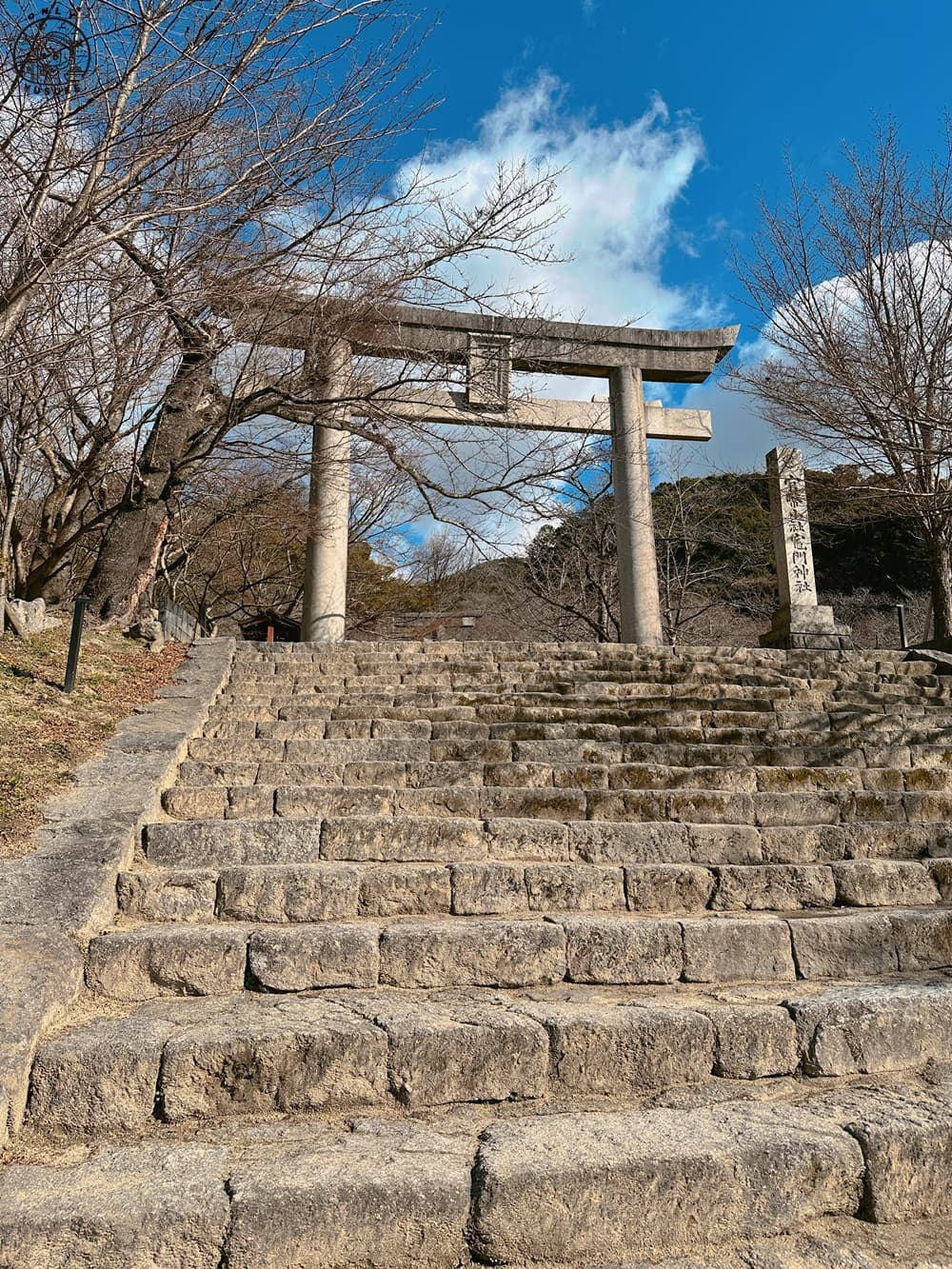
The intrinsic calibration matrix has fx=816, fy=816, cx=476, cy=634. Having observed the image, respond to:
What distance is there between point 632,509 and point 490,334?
381cm

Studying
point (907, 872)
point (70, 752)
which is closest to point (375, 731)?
point (70, 752)

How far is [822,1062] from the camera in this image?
266 centimetres

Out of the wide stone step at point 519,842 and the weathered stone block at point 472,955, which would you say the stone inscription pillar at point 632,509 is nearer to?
the wide stone step at point 519,842

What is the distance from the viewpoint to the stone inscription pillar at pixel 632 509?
1312 cm

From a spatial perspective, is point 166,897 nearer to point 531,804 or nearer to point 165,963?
point 165,963

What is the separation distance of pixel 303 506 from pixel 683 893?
11579 millimetres

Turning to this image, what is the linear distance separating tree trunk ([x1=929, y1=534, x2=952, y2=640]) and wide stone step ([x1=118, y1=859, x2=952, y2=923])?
444 inches

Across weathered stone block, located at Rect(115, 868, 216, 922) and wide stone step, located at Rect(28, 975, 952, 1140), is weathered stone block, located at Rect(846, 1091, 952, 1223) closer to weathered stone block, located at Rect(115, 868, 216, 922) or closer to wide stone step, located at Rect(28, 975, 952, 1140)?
wide stone step, located at Rect(28, 975, 952, 1140)

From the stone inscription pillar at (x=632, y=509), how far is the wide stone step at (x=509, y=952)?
991 centimetres

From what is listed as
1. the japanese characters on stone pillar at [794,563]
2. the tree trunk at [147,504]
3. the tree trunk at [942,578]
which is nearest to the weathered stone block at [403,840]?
the tree trunk at [147,504]

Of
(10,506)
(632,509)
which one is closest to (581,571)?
(632,509)

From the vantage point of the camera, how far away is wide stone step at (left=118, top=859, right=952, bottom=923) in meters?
3.26

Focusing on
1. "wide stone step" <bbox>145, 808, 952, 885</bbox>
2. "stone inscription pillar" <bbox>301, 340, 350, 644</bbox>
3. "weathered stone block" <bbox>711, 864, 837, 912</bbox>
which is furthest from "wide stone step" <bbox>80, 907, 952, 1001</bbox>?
"stone inscription pillar" <bbox>301, 340, 350, 644</bbox>

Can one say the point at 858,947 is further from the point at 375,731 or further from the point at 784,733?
the point at 375,731
